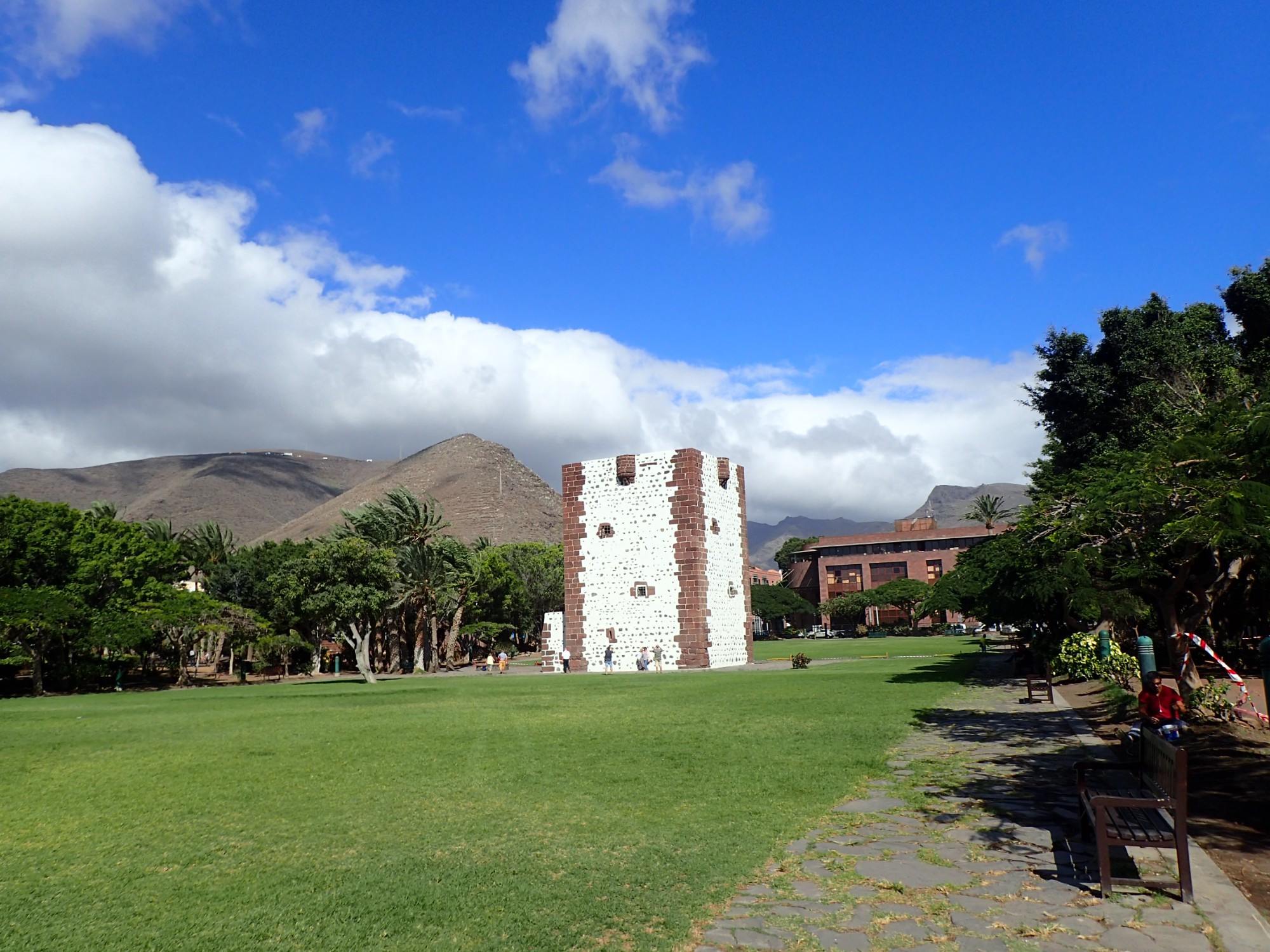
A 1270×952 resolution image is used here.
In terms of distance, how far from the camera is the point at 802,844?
248 inches

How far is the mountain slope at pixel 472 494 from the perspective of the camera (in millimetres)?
124250

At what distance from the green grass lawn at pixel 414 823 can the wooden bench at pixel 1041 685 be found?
188 cm

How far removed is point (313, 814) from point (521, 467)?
15547cm

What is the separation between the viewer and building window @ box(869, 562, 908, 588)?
91.2 m

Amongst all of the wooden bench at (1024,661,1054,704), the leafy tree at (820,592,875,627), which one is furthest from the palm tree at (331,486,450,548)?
the leafy tree at (820,592,875,627)

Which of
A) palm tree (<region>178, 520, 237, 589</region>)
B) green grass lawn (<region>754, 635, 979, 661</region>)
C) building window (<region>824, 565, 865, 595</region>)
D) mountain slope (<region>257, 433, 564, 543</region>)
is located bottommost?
green grass lawn (<region>754, 635, 979, 661</region>)

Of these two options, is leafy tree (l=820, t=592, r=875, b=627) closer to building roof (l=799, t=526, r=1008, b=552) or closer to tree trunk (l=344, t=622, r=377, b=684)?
building roof (l=799, t=526, r=1008, b=552)

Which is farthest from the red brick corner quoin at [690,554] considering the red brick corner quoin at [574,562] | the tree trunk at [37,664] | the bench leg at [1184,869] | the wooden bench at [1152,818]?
the bench leg at [1184,869]

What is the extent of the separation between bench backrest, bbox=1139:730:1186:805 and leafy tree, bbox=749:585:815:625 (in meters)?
72.5

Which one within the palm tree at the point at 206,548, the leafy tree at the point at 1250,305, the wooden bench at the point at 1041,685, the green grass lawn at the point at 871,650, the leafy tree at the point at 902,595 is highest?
the leafy tree at the point at 1250,305

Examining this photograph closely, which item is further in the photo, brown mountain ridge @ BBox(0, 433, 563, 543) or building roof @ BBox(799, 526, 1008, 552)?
brown mountain ridge @ BBox(0, 433, 563, 543)

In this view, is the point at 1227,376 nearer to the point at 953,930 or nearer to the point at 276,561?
the point at 953,930

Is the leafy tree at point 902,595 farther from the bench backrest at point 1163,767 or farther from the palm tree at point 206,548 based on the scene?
the bench backrest at point 1163,767

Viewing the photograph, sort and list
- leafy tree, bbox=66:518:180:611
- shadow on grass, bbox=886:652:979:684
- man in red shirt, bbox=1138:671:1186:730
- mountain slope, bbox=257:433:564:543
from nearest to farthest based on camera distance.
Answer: man in red shirt, bbox=1138:671:1186:730 < shadow on grass, bbox=886:652:979:684 < leafy tree, bbox=66:518:180:611 < mountain slope, bbox=257:433:564:543
